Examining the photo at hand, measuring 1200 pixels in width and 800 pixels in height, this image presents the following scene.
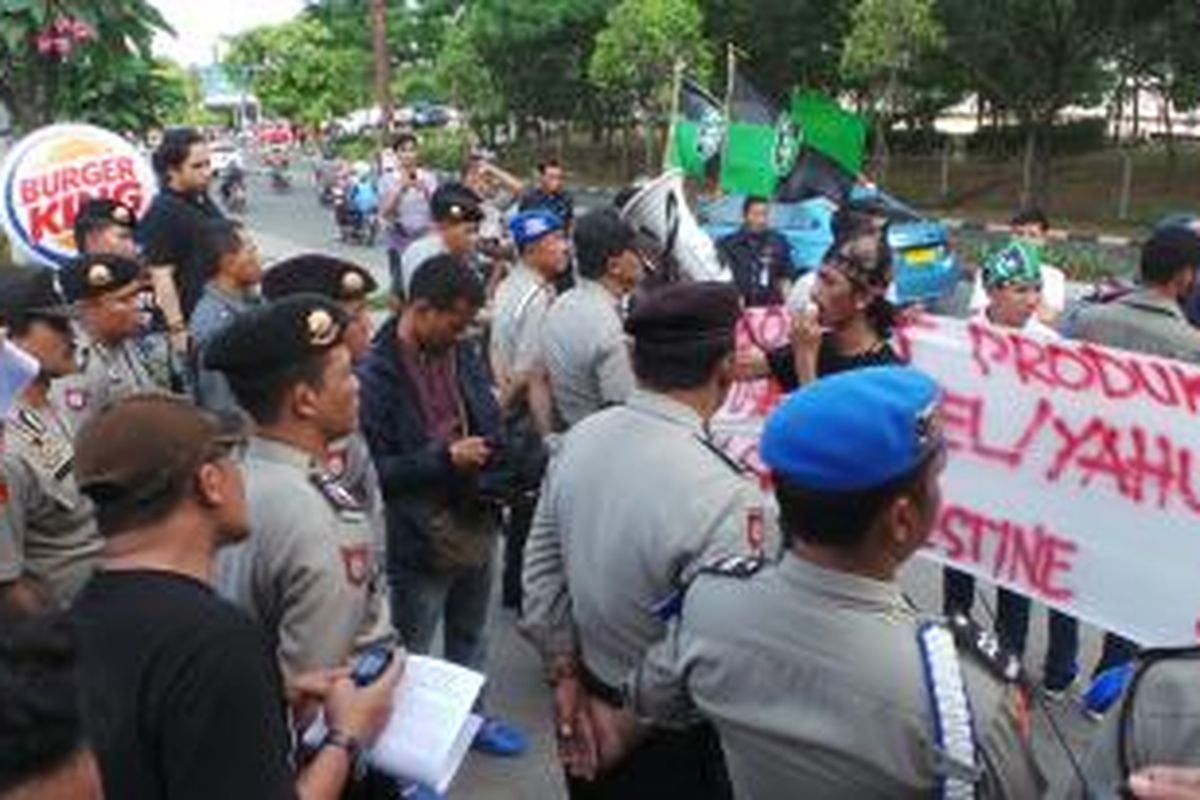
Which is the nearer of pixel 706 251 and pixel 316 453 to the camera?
pixel 316 453

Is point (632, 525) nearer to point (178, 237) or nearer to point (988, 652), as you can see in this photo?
point (988, 652)

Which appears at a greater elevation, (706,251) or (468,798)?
(706,251)

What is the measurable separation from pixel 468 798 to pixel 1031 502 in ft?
6.48

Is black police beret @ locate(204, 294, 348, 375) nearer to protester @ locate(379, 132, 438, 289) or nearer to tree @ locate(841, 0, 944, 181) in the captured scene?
protester @ locate(379, 132, 438, 289)

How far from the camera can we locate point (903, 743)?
212 cm

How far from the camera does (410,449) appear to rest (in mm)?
4711

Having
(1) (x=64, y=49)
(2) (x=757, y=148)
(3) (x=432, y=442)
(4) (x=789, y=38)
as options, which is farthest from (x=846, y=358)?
(4) (x=789, y=38)

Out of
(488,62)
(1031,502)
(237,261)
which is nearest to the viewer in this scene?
(1031,502)

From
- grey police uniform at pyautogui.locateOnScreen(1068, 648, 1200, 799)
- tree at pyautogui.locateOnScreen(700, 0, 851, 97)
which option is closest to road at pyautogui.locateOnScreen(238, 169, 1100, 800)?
grey police uniform at pyautogui.locateOnScreen(1068, 648, 1200, 799)

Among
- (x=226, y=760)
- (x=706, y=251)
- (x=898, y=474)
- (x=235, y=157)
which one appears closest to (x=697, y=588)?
(x=898, y=474)

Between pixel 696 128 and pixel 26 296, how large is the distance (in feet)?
20.7

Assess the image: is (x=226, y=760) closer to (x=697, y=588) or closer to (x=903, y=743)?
(x=697, y=588)

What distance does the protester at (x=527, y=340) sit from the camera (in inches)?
217

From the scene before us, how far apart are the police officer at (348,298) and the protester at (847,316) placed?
47.6 inches
